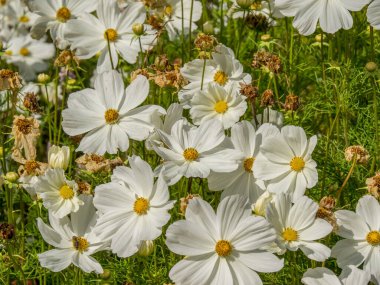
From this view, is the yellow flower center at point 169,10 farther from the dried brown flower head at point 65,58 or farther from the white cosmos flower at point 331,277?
the white cosmos flower at point 331,277

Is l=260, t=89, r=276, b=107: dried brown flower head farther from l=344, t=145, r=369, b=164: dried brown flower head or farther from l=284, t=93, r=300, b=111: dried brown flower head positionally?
l=344, t=145, r=369, b=164: dried brown flower head

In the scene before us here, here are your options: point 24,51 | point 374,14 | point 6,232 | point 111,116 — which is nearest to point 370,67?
point 374,14

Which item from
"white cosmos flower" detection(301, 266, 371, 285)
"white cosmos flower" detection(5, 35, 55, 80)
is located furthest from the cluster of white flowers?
"white cosmos flower" detection(5, 35, 55, 80)

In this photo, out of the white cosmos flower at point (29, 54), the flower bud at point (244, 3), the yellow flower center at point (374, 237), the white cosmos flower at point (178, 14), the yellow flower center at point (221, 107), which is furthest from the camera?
the white cosmos flower at point (29, 54)

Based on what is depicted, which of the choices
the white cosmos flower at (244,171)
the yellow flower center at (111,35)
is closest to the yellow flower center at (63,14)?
the yellow flower center at (111,35)

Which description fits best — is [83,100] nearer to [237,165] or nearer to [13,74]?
[13,74]

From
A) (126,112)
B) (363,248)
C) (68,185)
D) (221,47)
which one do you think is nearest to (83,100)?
(126,112)
